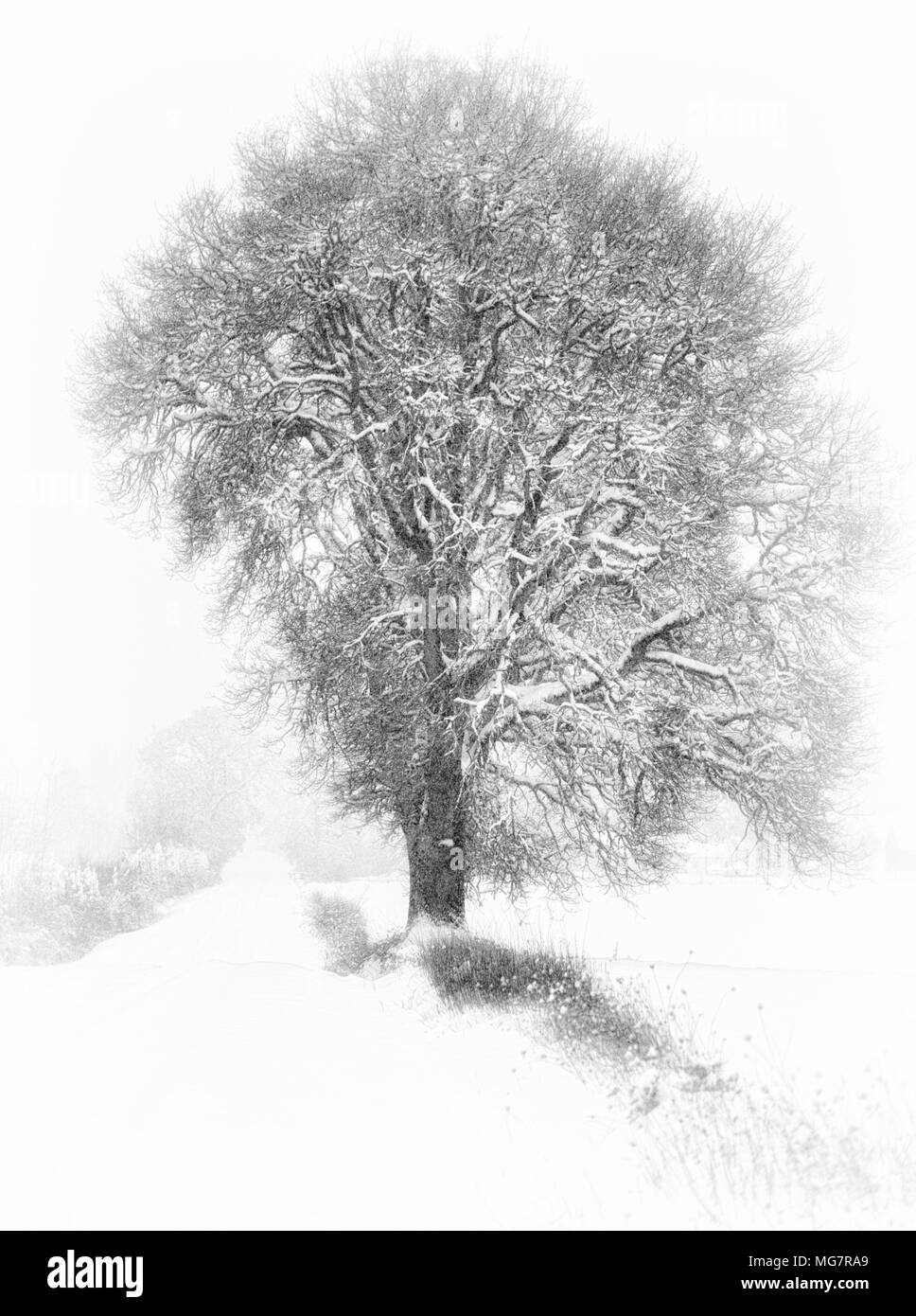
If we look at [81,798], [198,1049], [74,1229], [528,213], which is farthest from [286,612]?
[81,798]

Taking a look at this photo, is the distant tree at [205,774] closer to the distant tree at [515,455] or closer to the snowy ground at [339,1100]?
the distant tree at [515,455]

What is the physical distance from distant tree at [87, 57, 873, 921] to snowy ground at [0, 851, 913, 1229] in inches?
115

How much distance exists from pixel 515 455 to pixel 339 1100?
7278 mm

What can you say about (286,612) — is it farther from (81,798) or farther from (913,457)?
(81,798)

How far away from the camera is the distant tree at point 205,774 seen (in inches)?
1997

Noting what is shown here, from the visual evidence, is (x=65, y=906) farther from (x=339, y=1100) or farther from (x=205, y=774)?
(x=205, y=774)

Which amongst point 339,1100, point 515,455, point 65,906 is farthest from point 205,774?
point 339,1100

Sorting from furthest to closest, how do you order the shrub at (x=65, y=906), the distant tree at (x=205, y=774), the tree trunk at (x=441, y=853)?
the distant tree at (x=205, y=774)
the shrub at (x=65, y=906)
the tree trunk at (x=441, y=853)

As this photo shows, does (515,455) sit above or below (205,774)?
Answer: above

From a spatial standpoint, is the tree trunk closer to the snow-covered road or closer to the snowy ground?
the snowy ground

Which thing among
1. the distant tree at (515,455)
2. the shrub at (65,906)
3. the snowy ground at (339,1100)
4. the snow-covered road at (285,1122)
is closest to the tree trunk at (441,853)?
the distant tree at (515,455)

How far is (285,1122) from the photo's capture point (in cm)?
377

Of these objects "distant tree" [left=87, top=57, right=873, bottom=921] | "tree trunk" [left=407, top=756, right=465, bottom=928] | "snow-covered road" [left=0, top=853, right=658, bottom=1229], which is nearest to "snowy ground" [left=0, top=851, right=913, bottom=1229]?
"snow-covered road" [left=0, top=853, right=658, bottom=1229]

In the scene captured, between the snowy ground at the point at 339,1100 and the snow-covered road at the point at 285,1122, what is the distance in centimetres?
1
